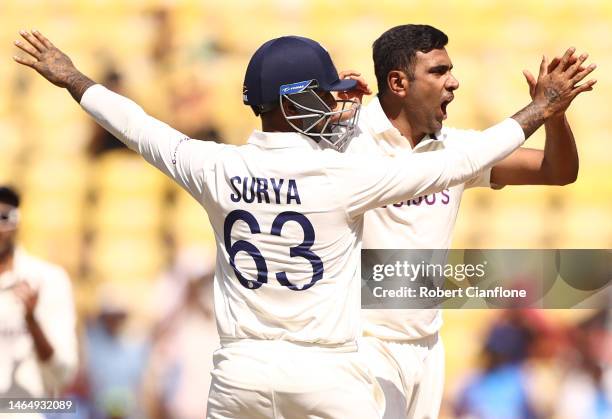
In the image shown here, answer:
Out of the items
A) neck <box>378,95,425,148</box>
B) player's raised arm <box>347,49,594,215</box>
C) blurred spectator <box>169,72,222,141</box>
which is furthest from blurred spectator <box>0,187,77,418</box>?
player's raised arm <box>347,49,594,215</box>

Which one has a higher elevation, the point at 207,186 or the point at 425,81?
the point at 425,81

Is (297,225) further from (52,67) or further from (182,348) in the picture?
(182,348)

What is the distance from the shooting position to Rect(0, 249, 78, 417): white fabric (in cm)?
427

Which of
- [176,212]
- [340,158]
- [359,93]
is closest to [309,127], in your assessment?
[340,158]

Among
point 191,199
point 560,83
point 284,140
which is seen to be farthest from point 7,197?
point 560,83

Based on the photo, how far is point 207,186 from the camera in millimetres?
2680

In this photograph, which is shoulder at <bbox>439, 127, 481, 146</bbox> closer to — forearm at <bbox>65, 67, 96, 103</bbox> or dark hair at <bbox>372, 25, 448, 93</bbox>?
dark hair at <bbox>372, 25, 448, 93</bbox>

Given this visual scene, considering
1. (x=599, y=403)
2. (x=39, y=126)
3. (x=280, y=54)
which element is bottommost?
(x=599, y=403)

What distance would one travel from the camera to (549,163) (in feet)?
11.0

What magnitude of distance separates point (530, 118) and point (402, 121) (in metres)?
0.77

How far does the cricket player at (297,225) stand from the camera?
2.59m

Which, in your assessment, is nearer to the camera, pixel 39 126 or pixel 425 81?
pixel 425 81

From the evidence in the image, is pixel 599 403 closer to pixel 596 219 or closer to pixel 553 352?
pixel 553 352

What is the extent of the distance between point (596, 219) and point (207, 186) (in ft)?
6.93
